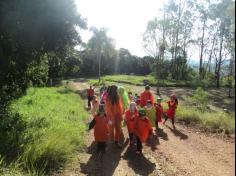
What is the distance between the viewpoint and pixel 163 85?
1752 inches

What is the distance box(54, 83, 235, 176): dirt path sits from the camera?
785cm

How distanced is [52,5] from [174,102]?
19.7ft

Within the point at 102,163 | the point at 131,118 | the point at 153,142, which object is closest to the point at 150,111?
the point at 153,142

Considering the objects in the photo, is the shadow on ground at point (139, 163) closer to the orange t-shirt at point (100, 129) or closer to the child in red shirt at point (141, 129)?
the child in red shirt at point (141, 129)

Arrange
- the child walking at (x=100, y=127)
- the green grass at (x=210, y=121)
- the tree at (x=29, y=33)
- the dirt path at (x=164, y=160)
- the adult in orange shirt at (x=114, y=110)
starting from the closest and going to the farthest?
the dirt path at (x=164, y=160) → the child walking at (x=100, y=127) → the tree at (x=29, y=33) → the adult in orange shirt at (x=114, y=110) → the green grass at (x=210, y=121)

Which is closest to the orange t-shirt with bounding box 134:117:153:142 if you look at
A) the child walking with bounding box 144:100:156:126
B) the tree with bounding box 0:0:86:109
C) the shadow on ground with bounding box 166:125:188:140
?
the child walking with bounding box 144:100:156:126

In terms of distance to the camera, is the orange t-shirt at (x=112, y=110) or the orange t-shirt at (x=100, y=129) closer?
the orange t-shirt at (x=100, y=129)

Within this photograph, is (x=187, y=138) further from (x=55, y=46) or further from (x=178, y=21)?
(x=178, y=21)

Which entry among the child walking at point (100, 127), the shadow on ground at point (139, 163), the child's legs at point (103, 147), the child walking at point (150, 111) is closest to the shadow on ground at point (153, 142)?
the child walking at point (150, 111)

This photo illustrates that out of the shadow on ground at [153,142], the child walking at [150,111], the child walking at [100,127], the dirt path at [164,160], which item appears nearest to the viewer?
the dirt path at [164,160]

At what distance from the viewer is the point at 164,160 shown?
28.7ft

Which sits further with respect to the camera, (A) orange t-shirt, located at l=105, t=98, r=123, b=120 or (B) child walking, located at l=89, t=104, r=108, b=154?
(A) orange t-shirt, located at l=105, t=98, r=123, b=120

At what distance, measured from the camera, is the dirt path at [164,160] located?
7.85 metres

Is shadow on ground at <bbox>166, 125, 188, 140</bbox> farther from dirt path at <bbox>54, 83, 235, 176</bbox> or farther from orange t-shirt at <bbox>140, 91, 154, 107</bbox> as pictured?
orange t-shirt at <bbox>140, 91, 154, 107</bbox>
